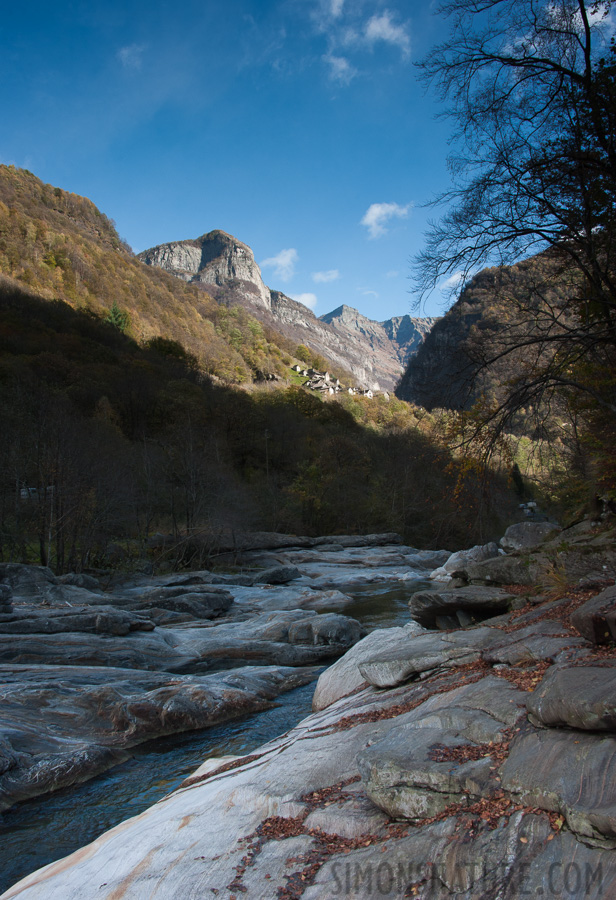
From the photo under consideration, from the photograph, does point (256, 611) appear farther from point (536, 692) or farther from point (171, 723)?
point (536, 692)

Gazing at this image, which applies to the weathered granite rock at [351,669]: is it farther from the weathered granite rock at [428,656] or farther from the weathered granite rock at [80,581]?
the weathered granite rock at [80,581]

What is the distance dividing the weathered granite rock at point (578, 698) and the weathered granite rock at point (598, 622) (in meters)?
0.55

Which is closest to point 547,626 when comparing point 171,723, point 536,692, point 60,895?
point 536,692

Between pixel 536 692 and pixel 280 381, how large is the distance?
287 ft

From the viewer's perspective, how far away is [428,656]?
19.7 ft

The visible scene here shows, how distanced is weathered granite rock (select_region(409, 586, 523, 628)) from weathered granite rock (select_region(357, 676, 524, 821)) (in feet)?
9.77

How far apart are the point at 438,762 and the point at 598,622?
6.20ft

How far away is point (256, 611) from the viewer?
1852 centimetres

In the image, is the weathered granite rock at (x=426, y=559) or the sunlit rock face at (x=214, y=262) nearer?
the weathered granite rock at (x=426, y=559)

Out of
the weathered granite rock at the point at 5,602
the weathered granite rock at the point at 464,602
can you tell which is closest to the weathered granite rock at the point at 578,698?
the weathered granite rock at the point at 464,602

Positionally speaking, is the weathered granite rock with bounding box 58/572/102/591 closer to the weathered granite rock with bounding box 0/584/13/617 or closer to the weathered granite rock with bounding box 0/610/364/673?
the weathered granite rock with bounding box 0/584/13/617

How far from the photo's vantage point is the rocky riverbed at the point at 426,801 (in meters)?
2.83

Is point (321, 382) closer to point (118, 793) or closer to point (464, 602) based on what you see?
point (464, 602)

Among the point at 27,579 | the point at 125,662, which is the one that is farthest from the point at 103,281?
the point at 125,662
